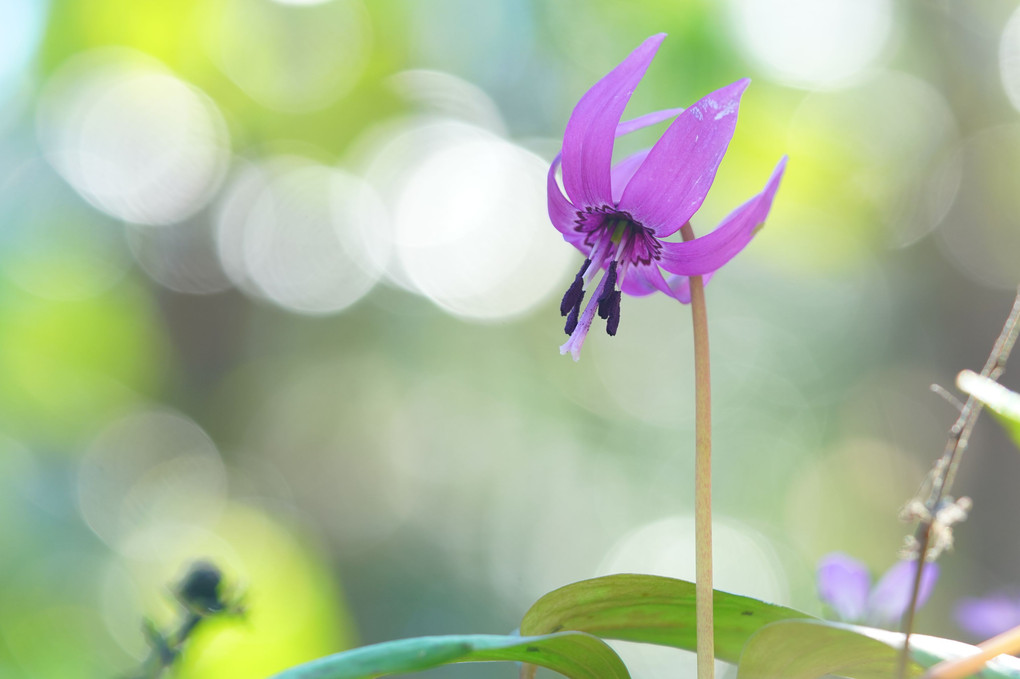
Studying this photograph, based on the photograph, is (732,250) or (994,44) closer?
(732,250)

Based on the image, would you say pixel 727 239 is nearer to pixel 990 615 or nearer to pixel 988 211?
pixel 990 615

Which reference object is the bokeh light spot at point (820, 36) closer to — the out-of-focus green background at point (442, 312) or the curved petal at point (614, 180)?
the out-of-focus green background at point (442, 312)

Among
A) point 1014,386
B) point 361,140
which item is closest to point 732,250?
point 1014,386

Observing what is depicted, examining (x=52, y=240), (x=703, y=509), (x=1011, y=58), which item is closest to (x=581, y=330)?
(x=703, y=509)

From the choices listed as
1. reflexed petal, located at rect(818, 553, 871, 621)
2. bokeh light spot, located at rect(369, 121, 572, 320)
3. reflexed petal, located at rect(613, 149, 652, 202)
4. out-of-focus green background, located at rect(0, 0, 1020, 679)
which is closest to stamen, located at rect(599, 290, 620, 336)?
reflexed petal, located at rect(613, 149, 652, 202)

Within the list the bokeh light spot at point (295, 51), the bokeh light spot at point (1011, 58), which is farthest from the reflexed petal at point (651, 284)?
the bokeh light spot at point (295, 51)

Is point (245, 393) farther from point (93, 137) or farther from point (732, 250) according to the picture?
point (732, 250)

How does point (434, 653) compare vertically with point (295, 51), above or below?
below
